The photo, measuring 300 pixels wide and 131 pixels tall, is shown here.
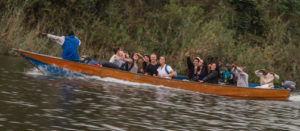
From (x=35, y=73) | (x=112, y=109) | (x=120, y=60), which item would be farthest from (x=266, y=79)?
(x=112, y=109)

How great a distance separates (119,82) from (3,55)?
716 centimetres

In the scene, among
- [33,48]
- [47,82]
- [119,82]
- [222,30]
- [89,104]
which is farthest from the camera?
[222,30]

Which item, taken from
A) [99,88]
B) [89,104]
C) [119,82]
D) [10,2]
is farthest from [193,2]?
[89,104]

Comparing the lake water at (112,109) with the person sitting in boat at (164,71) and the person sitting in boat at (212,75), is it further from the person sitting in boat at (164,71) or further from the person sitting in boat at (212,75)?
the person sitting in boat at (164,71)

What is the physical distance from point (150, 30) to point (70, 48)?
1031cm

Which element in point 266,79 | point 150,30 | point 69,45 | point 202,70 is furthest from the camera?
point 150,30

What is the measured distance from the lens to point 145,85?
16.6 meters

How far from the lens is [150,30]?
2633 cm

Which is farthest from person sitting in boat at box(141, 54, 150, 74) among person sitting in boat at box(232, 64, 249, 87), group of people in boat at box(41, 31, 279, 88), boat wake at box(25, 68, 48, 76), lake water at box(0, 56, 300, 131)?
boat wake at box(25, 68, 48, 76)

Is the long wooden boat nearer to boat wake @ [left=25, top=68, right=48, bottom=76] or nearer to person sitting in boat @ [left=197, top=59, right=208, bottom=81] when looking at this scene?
boat wake @ [left=25, top=68, right=48, bottom=76]

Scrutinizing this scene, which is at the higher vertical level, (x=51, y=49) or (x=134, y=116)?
(x=51, y=49)

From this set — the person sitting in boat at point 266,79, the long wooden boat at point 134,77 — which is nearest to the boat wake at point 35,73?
the long wooden boat at point 134,77

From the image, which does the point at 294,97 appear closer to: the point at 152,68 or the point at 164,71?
the point at 164,71

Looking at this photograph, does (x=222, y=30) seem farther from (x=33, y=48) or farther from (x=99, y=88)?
(x=99, y=88)
